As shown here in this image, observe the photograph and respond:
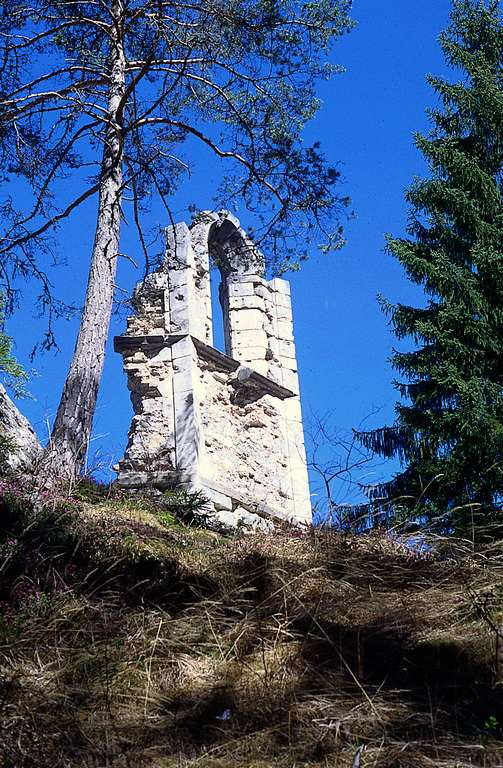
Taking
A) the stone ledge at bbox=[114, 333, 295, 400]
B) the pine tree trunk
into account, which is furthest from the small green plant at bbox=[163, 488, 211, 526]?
the stone ledge at bbox=[114, 333, 295, 400]

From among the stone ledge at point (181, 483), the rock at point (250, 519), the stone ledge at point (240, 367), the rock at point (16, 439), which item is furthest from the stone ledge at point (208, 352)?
the rock at point (16, 439)

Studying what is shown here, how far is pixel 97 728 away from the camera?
3234 mm

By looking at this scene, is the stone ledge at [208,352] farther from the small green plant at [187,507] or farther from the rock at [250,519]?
the small green plant at [187,507]

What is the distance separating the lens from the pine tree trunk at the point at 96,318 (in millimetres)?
8164

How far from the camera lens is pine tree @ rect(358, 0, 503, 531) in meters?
9.50

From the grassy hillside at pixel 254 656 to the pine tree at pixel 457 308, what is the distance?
156 inches

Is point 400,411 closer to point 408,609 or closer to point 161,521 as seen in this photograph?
point 161,521

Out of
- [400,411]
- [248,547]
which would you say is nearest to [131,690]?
[248,547]

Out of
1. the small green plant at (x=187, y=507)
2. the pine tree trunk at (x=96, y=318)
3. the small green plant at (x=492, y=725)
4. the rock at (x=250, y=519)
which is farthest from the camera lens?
the rock at (x=250, y=519)

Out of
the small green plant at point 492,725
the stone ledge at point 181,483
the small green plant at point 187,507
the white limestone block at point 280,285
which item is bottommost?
the small green plant at point 492,725

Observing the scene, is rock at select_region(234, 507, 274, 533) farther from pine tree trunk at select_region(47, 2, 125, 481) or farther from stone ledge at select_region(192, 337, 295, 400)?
pine tree trunk at select_region(47, 2, 125, 481)

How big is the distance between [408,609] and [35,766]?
73.9 inches

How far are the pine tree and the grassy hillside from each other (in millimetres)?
3955

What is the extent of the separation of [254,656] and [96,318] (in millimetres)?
5590
